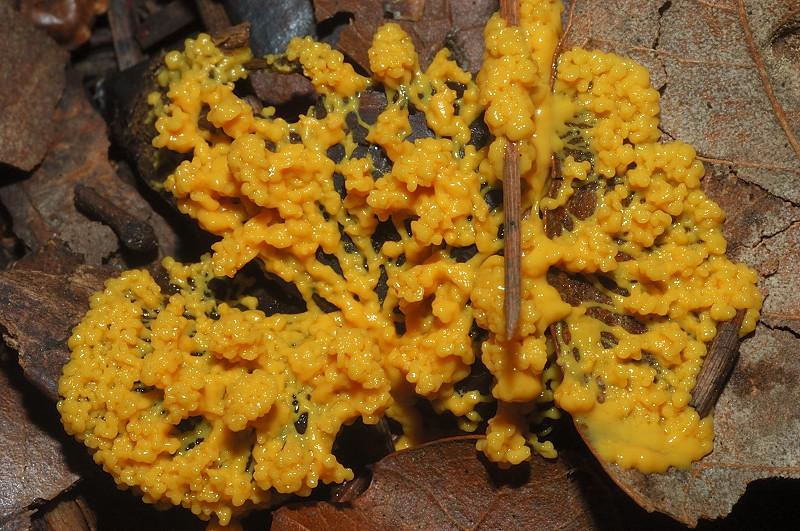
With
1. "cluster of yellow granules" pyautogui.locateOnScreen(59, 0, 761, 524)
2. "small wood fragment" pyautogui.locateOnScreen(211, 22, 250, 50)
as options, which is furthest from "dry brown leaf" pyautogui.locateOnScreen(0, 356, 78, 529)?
"small wood fragment" pyautogui.locateOnScreen(211, 22, 250, 50)

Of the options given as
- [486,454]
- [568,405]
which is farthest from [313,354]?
[568,405]

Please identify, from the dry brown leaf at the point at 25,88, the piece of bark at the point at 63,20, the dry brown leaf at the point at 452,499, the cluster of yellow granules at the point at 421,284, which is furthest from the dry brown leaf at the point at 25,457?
the piece of bark at the point at 63,20

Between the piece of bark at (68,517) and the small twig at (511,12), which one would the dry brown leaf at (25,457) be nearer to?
the piece of bark at (68,517)

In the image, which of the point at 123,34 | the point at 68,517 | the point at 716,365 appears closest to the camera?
the point at 716,365

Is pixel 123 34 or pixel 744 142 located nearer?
pixel 744 142

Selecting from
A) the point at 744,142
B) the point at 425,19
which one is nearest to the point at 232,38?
the point at 425,19

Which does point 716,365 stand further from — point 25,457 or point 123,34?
point 123,34

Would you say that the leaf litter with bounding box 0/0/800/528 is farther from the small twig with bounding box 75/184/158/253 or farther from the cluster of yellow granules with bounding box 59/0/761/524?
the small twig with bounding box 75/184/158/253
